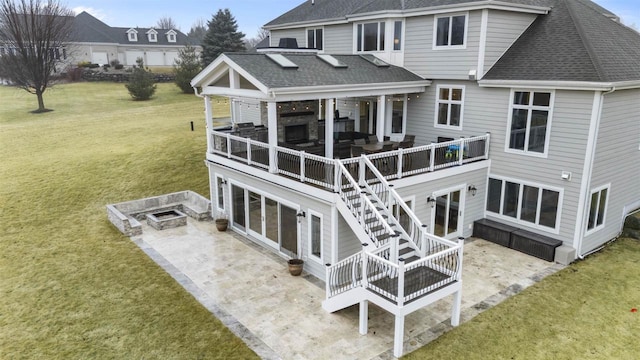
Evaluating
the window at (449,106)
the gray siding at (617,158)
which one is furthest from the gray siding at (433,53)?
the gray siding at (617,158)

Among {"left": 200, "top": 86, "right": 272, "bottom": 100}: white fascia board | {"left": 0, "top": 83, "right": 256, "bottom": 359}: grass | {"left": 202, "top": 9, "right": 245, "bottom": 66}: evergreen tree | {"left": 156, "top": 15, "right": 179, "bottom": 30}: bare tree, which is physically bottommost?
{"left": 0, "top": 83, "right": 256, "bottom": 359}: grass

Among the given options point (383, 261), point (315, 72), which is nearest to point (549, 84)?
point (315, 72)

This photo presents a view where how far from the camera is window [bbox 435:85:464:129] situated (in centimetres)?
1510

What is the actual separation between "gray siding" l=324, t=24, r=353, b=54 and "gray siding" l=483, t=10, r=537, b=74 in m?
6.08

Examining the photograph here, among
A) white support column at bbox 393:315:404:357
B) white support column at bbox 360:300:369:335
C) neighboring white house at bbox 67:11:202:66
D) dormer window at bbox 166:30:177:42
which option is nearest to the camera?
white support column at bbox 393:315:404:357

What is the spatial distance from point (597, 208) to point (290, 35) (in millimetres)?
15656

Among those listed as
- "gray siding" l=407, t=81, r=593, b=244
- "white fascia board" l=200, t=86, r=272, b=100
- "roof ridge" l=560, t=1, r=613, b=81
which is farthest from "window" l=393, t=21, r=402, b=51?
"white fascia board" l=200, t=86, r=272, b=100

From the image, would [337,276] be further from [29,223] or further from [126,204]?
[29,223]

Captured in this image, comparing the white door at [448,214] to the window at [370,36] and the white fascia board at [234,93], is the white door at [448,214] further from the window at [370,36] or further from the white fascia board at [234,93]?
the window at [370,36]

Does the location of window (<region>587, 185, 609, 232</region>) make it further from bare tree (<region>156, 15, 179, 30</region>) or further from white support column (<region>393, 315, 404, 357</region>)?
bare tree (<region>156, 15, 179, 30</region>)

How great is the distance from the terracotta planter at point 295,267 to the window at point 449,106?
298 inches

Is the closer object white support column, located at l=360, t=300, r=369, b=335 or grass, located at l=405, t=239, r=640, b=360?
grass, located at l=405, t=239, r=640, b=360

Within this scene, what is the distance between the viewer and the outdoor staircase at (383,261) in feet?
28.8

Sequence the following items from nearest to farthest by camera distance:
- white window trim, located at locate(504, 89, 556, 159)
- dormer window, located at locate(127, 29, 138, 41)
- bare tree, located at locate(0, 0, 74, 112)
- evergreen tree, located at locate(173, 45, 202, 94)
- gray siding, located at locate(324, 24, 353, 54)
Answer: white window trim, located at locate(504, 89, 556, 159) → gray siding, located at locate(324, 24, 353, 54) → bare tree, located at locate(0, 0, 74, 112) → evergreen tree, located at locate(173, 45, 202, 94) → dormer window, located at locate(127, 29, 138, 41)
